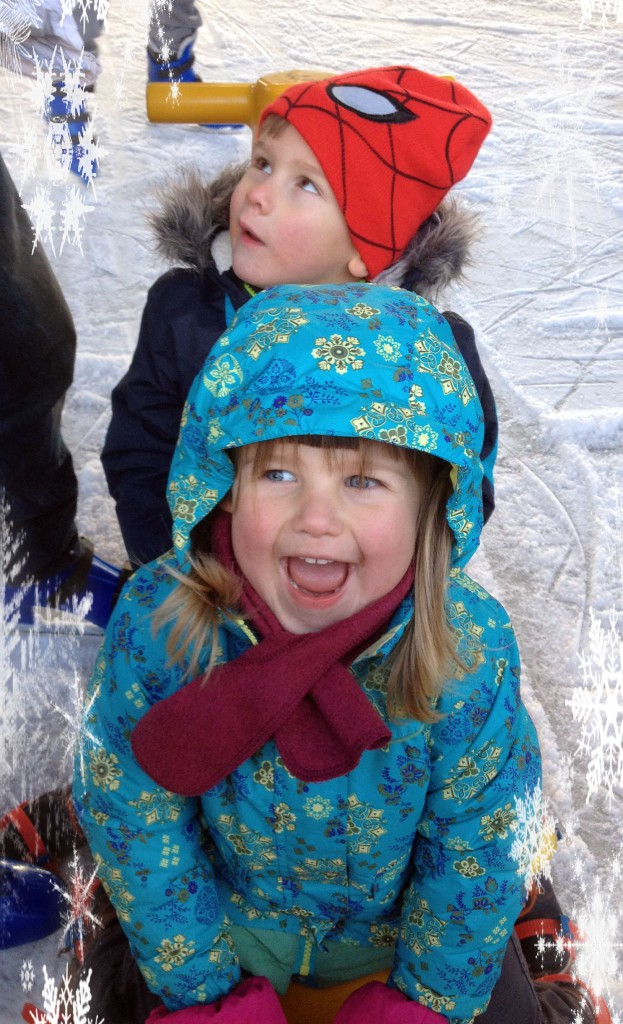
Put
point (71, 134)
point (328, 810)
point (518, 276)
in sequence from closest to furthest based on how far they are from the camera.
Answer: point (328, 810) → point (518, 276) → point (71, 134)

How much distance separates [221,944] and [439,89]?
872 mm

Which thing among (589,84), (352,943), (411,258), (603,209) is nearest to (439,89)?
(411,258)

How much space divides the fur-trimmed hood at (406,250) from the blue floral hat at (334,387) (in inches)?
15.7

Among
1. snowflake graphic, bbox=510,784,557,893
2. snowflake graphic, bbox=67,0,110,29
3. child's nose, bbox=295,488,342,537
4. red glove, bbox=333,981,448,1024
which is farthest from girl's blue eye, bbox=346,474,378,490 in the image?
snowflake graphic, bbox=67,0,110,29

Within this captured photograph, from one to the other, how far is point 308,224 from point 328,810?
1.94 feet

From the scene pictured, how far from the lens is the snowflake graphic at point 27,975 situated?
3.36 feet

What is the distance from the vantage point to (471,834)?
84 cm

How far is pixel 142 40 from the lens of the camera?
223 centimetres

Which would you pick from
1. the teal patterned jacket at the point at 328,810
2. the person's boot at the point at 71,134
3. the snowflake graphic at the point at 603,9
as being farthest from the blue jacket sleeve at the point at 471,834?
the snowflake graphic at the point at 603,9

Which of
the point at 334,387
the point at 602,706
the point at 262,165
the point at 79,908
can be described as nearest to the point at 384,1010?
the point at 79,908

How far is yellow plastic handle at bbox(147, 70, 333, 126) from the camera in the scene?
1279 mm

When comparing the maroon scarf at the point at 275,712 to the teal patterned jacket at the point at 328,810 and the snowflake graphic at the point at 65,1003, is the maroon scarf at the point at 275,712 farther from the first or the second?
the snowflake graphic at the point at 65,1003

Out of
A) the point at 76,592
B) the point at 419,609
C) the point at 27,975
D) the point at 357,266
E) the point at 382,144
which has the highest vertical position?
the point at 382,144

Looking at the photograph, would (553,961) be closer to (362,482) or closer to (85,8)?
(362,482)
